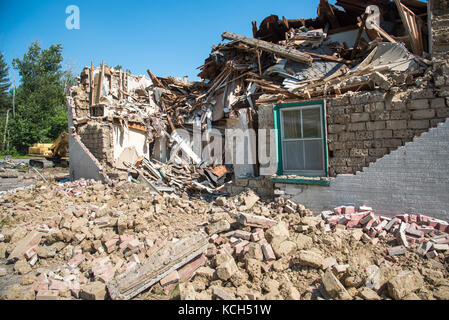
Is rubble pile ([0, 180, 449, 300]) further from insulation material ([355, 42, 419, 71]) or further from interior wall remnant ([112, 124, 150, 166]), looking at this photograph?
interior wall remnant ([112, 124, 150, 166])

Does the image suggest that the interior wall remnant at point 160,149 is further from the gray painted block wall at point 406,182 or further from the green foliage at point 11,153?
the green foliage at point 11,153

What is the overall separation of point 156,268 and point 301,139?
4404 mm

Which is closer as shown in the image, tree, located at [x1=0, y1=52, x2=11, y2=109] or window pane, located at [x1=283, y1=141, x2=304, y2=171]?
window pane, located at [x1=283, y1=141, x2=304, y2=171]

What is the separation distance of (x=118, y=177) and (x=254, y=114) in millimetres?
5356

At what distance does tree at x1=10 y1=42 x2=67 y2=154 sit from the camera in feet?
93.2

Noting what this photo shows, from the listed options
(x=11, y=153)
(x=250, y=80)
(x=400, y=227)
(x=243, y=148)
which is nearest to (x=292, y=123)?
(x=243, y=148)

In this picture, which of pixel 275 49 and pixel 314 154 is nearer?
pixel 314 154

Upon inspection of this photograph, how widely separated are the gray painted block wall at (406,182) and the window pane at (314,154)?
2.00 ft

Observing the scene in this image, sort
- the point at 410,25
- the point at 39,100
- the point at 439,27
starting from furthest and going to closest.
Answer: the point at 39,100 < the point at 410,25 < the point at 439,27

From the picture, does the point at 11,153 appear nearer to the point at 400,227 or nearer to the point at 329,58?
the point at 329,58

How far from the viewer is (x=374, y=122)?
5.55 m

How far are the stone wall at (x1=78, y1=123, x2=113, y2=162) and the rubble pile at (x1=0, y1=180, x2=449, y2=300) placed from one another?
3868mm

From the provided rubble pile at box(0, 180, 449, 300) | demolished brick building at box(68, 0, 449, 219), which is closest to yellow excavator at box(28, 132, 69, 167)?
demolished brick building at box(68, 0, 449, 219)

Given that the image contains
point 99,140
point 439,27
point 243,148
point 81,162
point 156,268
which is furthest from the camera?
point 81,162
